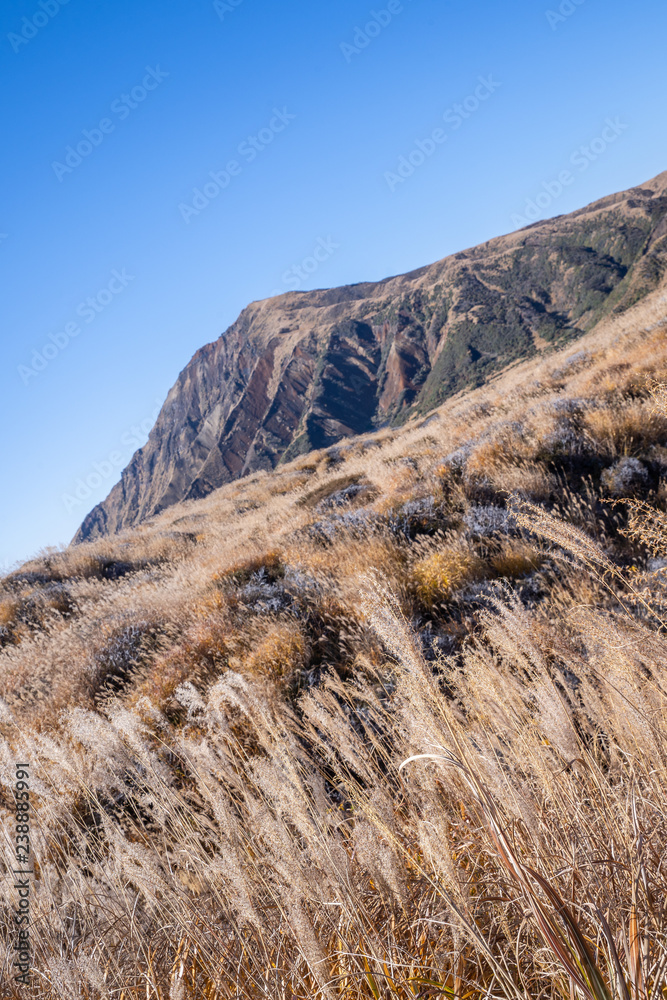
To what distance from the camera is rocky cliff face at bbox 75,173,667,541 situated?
321 ft

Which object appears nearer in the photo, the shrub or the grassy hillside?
the grassy hillside

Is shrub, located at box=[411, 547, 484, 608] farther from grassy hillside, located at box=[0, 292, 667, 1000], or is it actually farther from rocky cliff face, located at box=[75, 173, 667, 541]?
rocky cliff face, located at box=[75, 173, 667, 541]

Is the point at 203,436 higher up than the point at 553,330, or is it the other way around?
the point at 203,436

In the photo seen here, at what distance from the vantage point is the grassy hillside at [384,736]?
1613mm

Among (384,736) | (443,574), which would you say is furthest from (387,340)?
(384,736)

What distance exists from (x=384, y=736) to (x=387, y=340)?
5634 inches

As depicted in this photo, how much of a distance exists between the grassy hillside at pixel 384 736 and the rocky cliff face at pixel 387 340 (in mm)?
88839

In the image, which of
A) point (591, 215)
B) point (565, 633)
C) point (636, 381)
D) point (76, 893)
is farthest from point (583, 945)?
point (591, 215)

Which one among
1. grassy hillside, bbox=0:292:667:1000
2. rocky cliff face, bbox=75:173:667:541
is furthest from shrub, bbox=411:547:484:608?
rocky cliff face, bbox=75:173:667:541

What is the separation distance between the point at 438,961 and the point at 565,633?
2503mm

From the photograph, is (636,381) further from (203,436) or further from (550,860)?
(203,436)

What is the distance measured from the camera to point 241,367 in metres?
171

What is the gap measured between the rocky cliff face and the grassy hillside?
88.8 meters

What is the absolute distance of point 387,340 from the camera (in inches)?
5399
